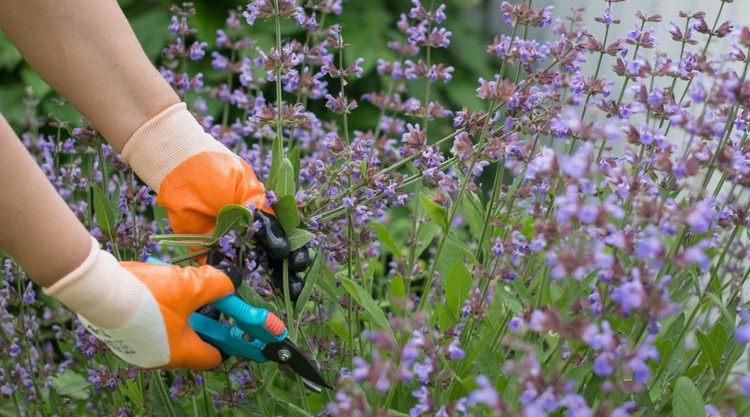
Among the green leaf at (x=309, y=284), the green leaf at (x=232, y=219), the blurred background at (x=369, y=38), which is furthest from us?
the blurred background at (x=369, y=38)

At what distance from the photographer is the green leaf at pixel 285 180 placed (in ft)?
5.13

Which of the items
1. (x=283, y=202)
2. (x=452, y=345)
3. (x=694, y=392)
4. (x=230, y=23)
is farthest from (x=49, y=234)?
(x=230, y=23)

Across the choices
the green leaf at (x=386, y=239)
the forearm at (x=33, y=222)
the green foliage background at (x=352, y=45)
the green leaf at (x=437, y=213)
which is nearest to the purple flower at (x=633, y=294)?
the green leaf at (x=437, y=213)

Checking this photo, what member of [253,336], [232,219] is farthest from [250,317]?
[232,219]

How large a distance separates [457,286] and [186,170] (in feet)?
1.75

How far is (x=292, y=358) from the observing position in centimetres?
152

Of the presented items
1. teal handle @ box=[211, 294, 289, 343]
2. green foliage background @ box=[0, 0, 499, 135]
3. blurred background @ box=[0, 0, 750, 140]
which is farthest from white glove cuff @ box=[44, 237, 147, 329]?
green foliage background @ box=[0, 0, 499, 135]

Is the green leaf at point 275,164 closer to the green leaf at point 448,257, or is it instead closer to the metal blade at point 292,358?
the metal blade at point 292,358

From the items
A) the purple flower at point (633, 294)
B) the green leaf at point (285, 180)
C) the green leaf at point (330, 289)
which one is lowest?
the green leaf at point (330, 289)

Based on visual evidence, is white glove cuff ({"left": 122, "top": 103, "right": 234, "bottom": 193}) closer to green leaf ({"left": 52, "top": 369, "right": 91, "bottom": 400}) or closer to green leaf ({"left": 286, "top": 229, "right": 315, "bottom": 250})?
green leaf ({"left": 286, "top": 229, "right": 315, "bottom": 250})

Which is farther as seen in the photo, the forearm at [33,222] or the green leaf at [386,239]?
the green leaf at [386,239]

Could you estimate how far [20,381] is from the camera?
192 cm

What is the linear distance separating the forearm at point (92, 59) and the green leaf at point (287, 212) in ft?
1.09

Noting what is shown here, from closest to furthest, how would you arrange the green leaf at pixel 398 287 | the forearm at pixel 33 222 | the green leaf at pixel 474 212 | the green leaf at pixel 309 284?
the forearm at pixel 33 222 → the green leaf at pixel 309 284 → the green leaf at pixel 474 212 → the green leaf at pixel 398 287
